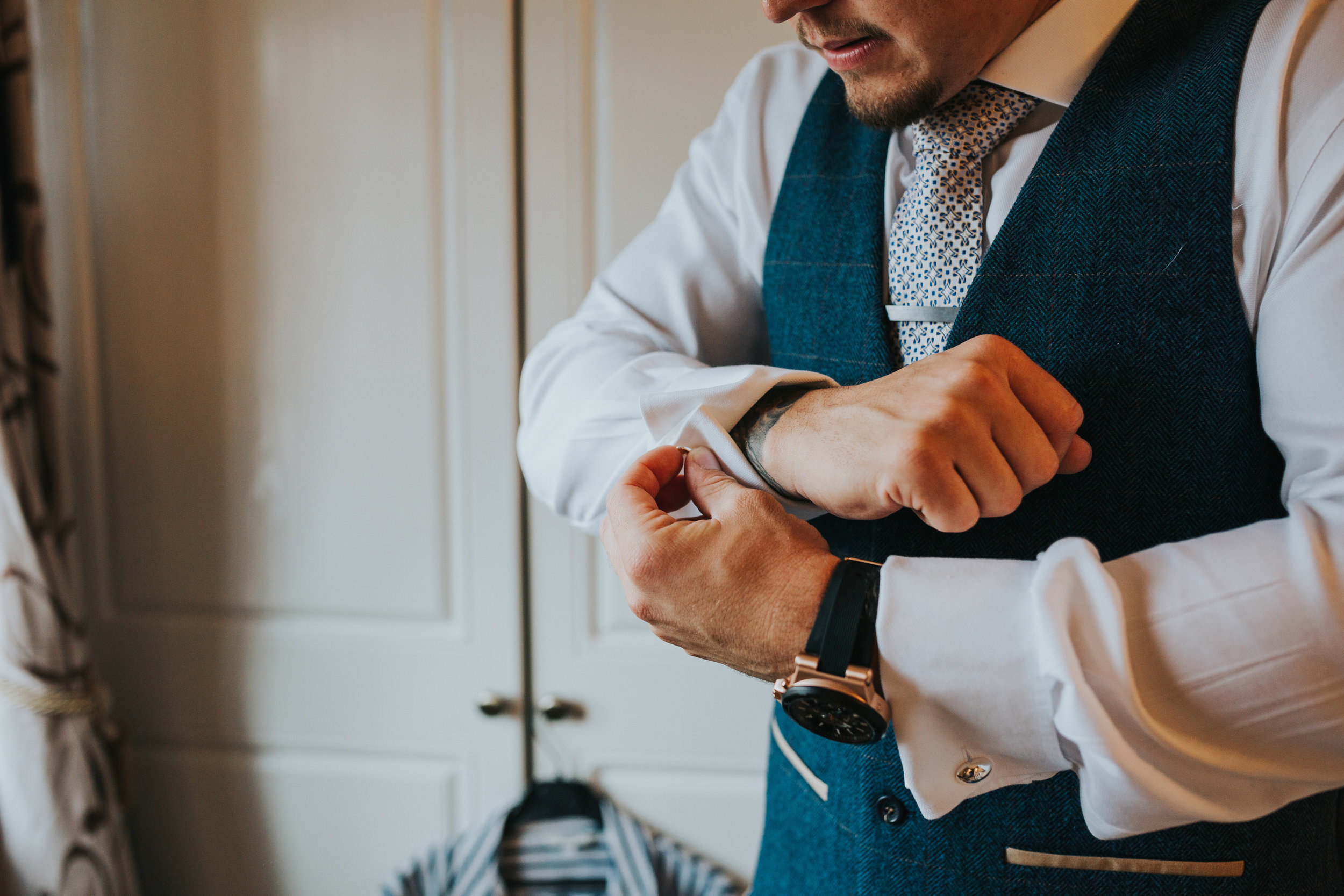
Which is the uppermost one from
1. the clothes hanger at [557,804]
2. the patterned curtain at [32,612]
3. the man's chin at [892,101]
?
the man's chin at [892,101]

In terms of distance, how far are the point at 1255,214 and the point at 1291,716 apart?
317 mm

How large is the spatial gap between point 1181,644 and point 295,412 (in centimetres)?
143

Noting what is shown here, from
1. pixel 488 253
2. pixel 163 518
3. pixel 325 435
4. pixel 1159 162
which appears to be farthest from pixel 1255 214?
pixel 163 518

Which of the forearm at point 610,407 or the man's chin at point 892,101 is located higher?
the man's chin at point 892,101

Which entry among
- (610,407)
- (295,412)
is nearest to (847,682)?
(610,407)

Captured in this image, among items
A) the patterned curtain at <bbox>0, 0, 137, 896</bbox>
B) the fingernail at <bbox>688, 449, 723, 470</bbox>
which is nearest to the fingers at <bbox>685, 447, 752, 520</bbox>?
the fingernail at <bbox>688, 449, 723, 470</bbox>

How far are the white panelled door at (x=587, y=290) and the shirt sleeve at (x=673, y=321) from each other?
495 millimetres

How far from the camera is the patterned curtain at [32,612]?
1375 millimetres

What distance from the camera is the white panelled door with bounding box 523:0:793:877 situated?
137 cm

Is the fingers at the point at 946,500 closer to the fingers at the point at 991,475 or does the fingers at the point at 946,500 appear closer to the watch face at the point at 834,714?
the fingers at the point at 991,475

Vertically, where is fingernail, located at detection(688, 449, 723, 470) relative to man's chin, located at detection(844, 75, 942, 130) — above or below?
below

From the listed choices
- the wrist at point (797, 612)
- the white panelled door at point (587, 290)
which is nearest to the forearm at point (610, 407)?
the wrist at point (797, 612)

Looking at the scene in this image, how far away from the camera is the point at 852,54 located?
71cm

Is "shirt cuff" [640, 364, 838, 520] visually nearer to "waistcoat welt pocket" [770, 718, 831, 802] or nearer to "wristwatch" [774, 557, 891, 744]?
"wristwatch" [774, 557, 891, 744]
